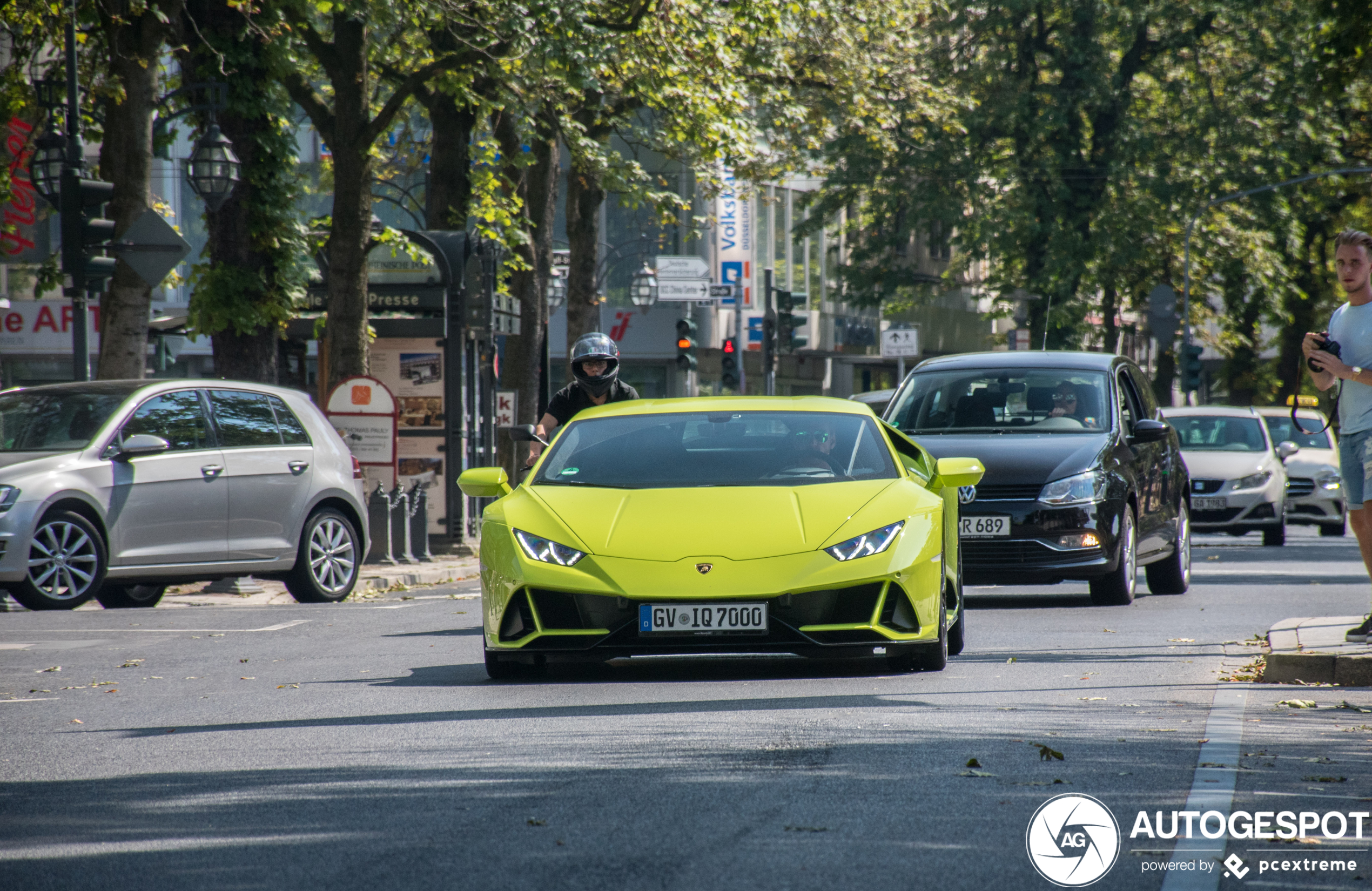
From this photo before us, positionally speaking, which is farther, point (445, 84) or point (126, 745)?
point (445, 84)

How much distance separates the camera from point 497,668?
9.16 meters

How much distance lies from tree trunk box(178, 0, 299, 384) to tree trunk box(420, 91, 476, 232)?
17.5 ft

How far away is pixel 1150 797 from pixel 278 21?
15079 millimetres

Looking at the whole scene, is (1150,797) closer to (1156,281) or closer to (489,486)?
(489,486)

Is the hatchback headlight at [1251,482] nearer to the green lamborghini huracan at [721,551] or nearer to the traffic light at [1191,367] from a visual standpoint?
the green lamborghini huracan at [721,551]

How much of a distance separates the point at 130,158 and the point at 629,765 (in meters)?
12.9

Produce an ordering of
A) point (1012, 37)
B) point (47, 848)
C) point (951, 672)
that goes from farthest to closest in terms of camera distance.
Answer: point (1012, 37)
point (951, 672)
point (47, 848)

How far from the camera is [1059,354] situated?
15.2 meters

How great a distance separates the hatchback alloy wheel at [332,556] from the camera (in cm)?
1583

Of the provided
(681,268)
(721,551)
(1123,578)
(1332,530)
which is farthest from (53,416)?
(681,268)

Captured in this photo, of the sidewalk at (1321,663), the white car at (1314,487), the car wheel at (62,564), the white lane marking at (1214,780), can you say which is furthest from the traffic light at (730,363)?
the white lane marking at (1214,780)

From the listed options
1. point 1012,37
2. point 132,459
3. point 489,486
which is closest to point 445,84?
point 132,459

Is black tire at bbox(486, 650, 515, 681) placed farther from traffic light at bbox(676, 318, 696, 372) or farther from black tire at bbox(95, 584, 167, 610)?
traffic light at bbox(676, 318, 696, 372)

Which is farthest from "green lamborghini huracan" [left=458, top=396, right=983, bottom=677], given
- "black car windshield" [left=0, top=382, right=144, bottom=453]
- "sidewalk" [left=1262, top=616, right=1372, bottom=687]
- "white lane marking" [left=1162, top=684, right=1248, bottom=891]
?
"black car windshield" [left=0, top=382, right=144, bottom=453]
